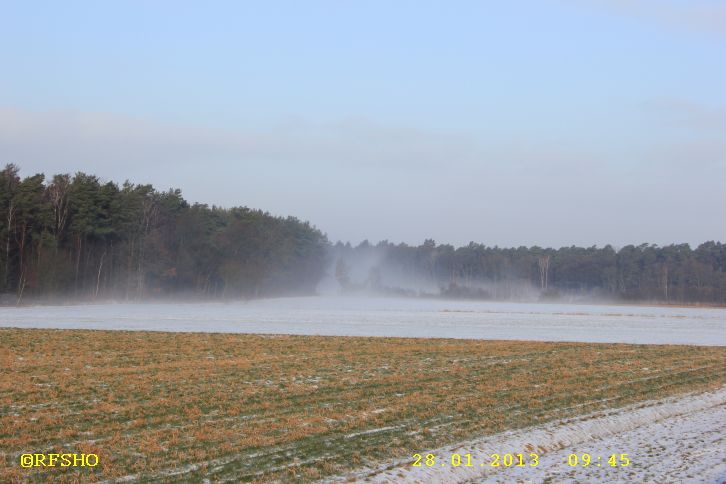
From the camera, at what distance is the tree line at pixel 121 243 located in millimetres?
63156

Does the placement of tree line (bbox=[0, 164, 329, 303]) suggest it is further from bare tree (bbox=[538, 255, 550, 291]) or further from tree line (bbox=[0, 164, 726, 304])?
bare tree (bbox=[538, 255, 550, 291])

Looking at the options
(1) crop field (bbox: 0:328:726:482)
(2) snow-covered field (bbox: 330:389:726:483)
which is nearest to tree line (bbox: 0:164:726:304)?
(1) crop field (bbox: 0:328:726:482)

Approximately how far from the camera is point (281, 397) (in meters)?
14.9

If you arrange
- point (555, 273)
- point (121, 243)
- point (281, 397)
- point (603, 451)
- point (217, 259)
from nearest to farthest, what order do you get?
point (603, 451), point (281, 397), point (121, 243), point (217, 259), point (555, 273)

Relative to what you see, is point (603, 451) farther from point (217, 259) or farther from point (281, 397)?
point (217, 259)

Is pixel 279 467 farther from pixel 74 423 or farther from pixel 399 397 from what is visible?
pixel 399 397

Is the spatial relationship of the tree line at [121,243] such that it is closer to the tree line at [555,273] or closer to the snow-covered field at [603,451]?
the tree line at [555,273]

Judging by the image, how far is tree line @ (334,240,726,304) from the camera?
433 ft

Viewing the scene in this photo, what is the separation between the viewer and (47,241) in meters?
63.7

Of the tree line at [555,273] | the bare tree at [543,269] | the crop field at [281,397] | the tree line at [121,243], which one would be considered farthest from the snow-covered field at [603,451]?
the bare tree at [543,269]

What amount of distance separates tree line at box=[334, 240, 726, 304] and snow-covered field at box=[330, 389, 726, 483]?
10771 centimetres

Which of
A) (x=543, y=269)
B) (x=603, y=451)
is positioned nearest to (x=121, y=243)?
(x=603, y=451)

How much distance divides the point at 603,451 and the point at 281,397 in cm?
646

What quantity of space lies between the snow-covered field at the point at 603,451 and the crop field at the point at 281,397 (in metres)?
0.52
